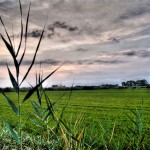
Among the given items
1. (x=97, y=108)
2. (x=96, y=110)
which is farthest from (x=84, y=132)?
(x=97, y=108)

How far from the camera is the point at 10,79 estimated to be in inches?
77.7

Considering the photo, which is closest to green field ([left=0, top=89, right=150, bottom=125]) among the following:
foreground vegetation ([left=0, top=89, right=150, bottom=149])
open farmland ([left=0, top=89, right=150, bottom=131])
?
open farmland ([left=0, top=89, right=150, bottom=131])

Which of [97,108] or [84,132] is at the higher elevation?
[84,132]

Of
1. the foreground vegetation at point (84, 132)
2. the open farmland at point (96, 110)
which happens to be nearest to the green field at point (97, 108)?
the open farmland at point (96, 110)

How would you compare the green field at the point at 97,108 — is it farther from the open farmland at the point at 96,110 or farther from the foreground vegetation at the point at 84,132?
the foreground vegetation at the point at 84,132

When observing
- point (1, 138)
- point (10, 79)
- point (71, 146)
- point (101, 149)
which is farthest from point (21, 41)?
point (101, 149)

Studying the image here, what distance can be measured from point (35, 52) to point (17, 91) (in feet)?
0.90

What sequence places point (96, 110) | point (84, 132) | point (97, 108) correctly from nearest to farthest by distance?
point (84, 132) → point (96, 110) → point (97, 108)

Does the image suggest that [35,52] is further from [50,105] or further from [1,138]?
[1,138]

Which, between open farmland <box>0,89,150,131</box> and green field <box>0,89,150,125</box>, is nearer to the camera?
open farmland <box>0,89,150,131</box>

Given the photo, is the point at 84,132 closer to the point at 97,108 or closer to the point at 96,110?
the point at 96,110

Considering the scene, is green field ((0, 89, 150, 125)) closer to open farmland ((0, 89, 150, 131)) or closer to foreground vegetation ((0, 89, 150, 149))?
open farmland ((0, 89, 150, 131))

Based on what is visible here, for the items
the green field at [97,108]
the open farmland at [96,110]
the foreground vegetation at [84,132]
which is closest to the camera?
the foreground vegetation at [84,132]

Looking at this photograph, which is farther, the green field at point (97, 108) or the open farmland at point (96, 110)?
the green field at point (97, 108)
